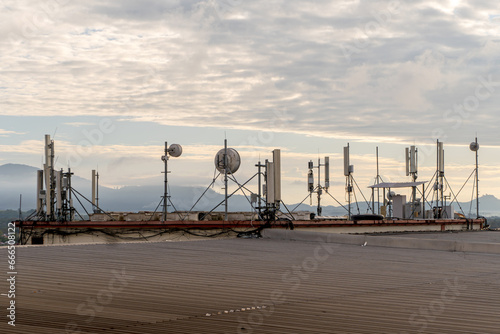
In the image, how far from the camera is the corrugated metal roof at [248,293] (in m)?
6.24

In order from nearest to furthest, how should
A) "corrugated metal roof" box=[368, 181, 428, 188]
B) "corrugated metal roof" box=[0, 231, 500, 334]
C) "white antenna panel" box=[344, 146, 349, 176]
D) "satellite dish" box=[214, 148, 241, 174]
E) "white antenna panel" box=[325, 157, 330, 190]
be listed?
"corrugated metal roof" box=[0, 231, 500, 334] → "satellite dish" box=[214, 148, 241, 174] → "white antenna panel" box=[344, 146, 349, 176] → "corrugated metal roof" box=[368, 181, 428, 188] → "white antenna panel" box=[325, 157, 330, 190]

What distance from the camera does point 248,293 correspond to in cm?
830

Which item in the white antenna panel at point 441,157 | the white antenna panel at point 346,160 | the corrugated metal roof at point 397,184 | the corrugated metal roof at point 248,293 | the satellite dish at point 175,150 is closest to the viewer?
the corrugated metal roof at point 248,293

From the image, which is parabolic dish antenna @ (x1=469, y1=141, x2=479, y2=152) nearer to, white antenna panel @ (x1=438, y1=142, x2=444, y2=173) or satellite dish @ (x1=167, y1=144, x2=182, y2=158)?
white antenna panel @ (x1=438, y1=142, x2=444, y2=173)

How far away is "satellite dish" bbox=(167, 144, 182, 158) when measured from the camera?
3042 cm

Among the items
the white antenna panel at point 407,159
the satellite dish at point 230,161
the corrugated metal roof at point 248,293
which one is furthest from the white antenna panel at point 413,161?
the corrugated metal roof at point 248,293

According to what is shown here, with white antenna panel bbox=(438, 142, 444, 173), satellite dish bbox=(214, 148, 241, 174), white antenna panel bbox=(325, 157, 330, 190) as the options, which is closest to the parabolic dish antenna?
white antenna panel bbox=(438, 142, 444, 173)

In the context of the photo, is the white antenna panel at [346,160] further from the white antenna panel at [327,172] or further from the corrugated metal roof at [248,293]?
the corrugated metal roof at [248,293]

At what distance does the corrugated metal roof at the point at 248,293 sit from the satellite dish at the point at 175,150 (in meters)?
16.1

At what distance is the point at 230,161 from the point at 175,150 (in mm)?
2936

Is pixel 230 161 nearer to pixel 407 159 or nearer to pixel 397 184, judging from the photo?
pixel 397 184

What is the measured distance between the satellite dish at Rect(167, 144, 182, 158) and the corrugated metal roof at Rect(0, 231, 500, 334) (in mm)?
16120

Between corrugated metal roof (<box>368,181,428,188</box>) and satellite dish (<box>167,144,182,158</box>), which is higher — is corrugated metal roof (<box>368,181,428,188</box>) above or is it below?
below

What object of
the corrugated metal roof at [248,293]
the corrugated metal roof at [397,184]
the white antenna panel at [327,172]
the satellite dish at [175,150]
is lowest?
the corrugated metal roof at [248,293]
